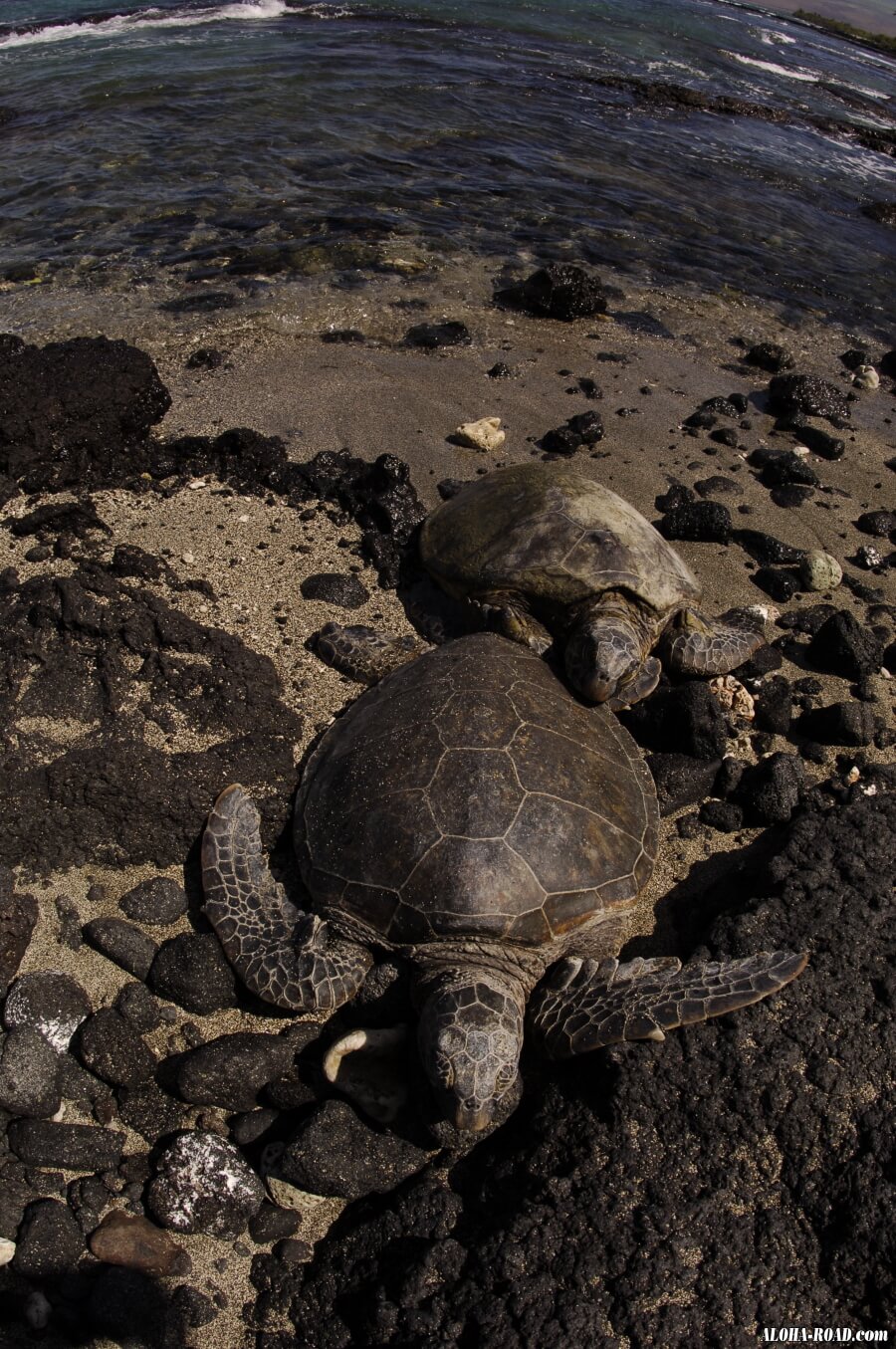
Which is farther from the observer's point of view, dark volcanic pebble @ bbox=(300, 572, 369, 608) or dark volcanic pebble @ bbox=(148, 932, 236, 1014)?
dark volcanic pebble @ bbox=(300, 572, 369, 608)

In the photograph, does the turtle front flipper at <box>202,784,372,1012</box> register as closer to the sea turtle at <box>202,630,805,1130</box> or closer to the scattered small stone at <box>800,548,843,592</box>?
the sea turtle at <box>202,630,805,1130</box>

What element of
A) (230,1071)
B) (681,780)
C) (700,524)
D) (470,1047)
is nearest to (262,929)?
(230,1071)

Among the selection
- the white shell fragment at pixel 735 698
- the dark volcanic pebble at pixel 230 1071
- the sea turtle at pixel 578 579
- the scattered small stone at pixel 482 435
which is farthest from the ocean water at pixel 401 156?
the dark volcanic pebble at pixel 230 1071

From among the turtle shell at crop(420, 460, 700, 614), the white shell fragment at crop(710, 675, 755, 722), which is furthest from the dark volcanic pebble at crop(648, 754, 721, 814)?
the turtle shell at crop(420, 460, 700, 614)

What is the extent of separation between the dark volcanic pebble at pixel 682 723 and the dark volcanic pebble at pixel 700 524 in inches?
77.1

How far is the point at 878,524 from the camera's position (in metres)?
7.14

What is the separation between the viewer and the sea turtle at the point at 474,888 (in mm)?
3512

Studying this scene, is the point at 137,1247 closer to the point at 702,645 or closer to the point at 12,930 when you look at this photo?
the point at 12,930

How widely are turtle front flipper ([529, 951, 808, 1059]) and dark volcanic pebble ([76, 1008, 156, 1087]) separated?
1735 mm

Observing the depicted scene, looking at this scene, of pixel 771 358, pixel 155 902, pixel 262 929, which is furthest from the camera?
pixel 771 358

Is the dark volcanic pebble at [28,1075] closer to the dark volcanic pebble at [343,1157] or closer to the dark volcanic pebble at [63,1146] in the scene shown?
the dark volcanic pebble at [63,1146]

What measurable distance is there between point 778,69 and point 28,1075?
3124cm

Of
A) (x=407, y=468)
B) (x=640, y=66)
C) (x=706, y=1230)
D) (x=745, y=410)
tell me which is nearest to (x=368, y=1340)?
(x=706, y=1230)

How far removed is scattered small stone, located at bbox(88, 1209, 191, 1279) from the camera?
10.3 feet
